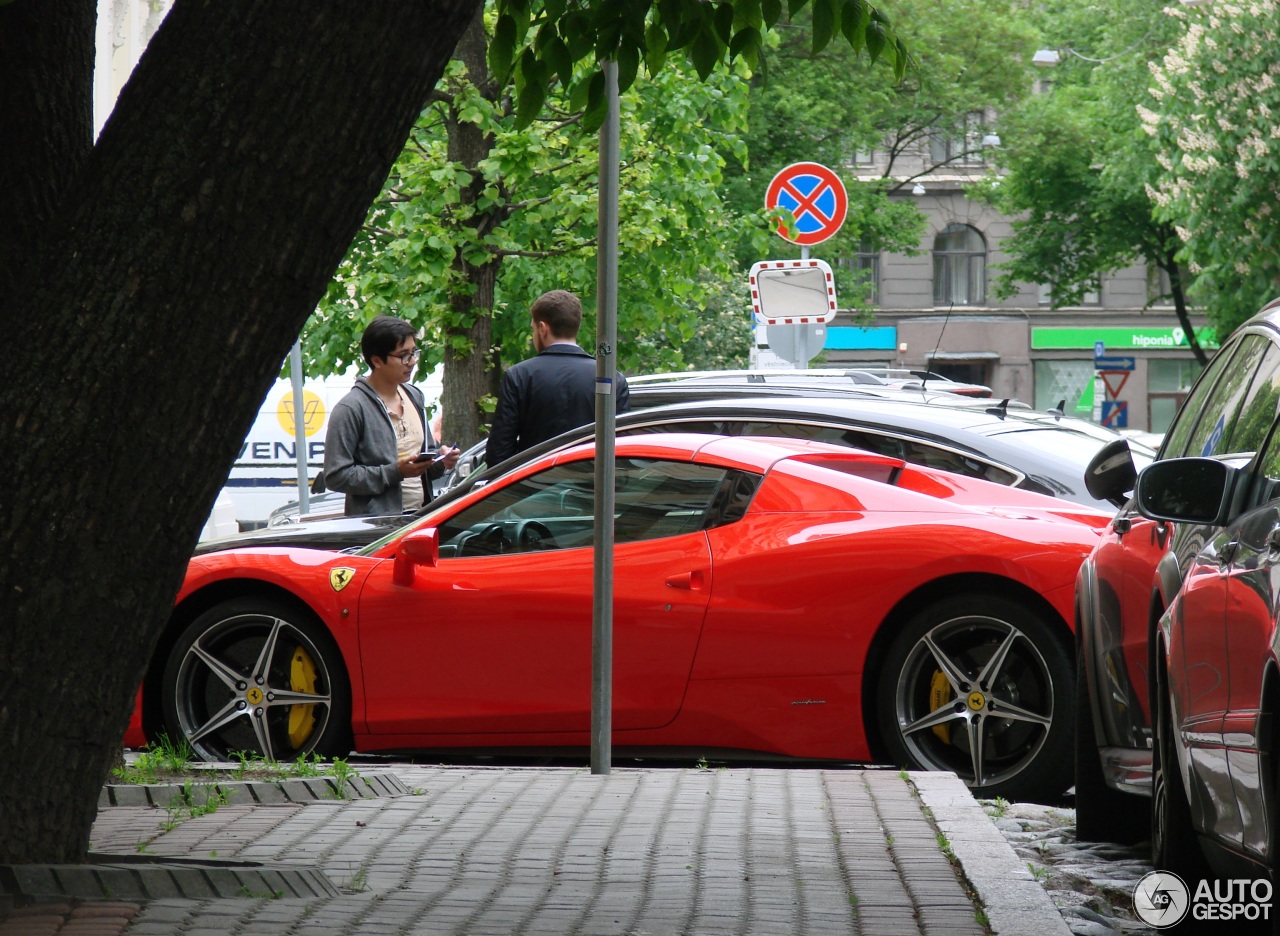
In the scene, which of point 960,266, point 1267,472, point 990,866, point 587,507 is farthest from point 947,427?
point 960,266

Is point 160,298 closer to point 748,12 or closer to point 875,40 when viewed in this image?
point 748,12

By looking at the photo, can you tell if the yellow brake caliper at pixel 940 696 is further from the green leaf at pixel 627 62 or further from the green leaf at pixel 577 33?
the green leaf at pixel 577 33

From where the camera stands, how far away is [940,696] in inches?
288

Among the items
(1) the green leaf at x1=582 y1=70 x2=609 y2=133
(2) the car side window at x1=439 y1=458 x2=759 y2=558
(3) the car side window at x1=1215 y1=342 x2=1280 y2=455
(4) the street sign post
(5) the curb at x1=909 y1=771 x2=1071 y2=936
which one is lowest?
(5) the curb at x1=909 y1=771 x2=1071 y2=936

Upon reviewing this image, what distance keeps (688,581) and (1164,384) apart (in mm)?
50276

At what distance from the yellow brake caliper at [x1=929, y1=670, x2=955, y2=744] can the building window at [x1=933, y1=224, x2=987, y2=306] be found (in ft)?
160

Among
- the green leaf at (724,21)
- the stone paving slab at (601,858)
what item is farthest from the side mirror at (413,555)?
the green leaf at (724,21)

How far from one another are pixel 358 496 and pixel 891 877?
5083 millimetres

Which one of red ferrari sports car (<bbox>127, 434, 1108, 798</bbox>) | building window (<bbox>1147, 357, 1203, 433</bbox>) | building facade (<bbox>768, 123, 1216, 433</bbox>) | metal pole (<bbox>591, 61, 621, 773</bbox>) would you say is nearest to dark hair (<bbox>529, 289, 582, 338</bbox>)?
red ferrari sports car (<bbox>127, 434, 1108, 798</bbox>)

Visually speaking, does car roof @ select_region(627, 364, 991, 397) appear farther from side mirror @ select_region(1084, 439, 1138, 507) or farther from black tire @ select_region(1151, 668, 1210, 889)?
black tire @ select_region(1151, 668, 1210, 889)

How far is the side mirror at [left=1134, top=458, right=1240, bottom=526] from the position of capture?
4.21 metres

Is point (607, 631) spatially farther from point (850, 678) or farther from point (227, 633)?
→ point (227, 633)

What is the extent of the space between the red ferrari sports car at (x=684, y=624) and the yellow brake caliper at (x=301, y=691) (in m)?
0.01

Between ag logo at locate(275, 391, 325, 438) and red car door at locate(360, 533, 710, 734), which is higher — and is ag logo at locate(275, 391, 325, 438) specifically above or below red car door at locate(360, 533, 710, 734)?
above
